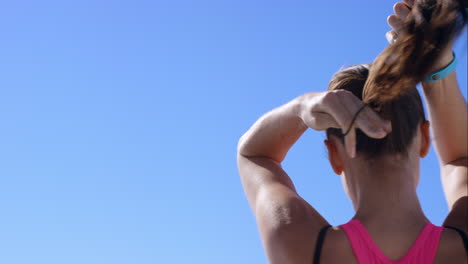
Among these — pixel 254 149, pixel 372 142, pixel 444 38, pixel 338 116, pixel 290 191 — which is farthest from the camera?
pixel 254 149

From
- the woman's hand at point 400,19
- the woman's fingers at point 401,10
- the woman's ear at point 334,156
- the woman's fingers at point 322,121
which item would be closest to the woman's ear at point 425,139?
the woman's hand at point 400,19

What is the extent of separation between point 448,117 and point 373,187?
0.69 metres

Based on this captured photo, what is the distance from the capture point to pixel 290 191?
3209 mm

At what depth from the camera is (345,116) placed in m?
2.61

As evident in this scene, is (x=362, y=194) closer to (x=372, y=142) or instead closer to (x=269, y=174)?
(x=372, y=142)

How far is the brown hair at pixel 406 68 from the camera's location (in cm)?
268

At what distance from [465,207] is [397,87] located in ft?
2.69

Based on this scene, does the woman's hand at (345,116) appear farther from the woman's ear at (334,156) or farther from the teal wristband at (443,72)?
the teal wristband at (443,72)

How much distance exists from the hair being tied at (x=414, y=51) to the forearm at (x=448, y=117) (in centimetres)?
55

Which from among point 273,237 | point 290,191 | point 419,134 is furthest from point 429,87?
point 273,237

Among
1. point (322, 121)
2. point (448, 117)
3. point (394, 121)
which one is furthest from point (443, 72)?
point (322, 121)

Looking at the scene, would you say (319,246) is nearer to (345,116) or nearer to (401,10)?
(345,116)

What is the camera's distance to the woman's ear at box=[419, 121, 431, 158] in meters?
3.20

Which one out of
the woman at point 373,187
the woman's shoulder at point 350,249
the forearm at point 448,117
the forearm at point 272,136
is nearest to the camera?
the woman at point 373,187
